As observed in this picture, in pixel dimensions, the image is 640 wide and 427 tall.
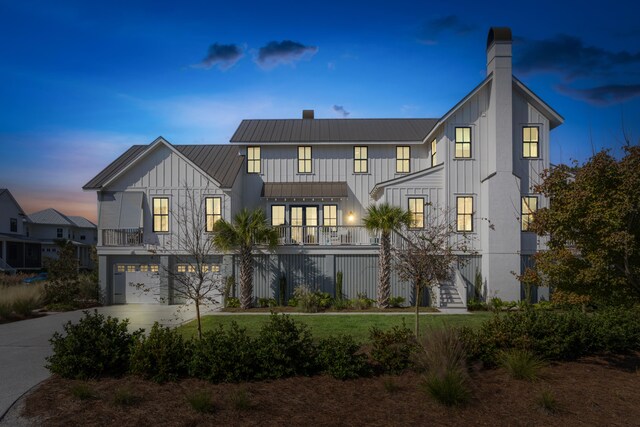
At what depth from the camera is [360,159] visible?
27.2 metres

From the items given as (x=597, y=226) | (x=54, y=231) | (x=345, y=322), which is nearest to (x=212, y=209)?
(x=345, y=322)

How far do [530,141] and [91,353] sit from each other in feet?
67.7

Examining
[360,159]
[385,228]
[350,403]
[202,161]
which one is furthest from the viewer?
[360,159]

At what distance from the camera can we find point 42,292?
2255cm

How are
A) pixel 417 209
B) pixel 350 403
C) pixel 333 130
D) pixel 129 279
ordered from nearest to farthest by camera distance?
pixel 350 403, pixel 417 209, pixel 129 279, pixel 333 130

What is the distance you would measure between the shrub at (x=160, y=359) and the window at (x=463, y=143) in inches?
687

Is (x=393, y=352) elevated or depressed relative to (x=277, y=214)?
depressed

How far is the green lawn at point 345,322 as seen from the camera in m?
15.0

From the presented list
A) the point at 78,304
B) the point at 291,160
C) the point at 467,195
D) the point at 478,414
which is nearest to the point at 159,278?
the point at 78,304

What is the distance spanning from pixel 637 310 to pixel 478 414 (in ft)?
24.2

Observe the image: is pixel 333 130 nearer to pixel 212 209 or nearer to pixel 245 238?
pixel 212 209

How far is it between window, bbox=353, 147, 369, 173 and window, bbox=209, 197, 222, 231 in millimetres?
7912

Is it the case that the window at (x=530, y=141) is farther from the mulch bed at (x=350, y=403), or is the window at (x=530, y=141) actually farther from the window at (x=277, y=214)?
the mulch bed at (x=350, y=403)

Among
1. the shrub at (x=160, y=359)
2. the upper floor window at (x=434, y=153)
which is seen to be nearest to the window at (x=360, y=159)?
the upper floor window at (x=434, y=153)
